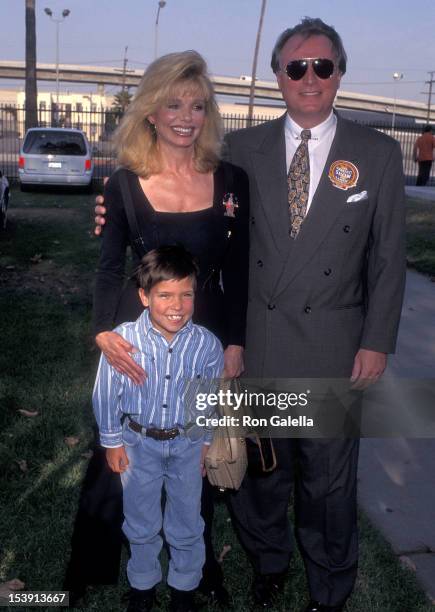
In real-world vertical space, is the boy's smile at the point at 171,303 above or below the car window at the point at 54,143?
above

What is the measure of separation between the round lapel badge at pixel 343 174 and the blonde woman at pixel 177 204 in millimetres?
364

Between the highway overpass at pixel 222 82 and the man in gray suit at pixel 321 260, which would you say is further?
the highway overpass at pixel 222 82

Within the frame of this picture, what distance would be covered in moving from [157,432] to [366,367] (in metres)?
0.89

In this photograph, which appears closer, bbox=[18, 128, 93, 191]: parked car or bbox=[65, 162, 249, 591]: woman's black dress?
bbox=[65, 162, 249, 591]: woman's black dress

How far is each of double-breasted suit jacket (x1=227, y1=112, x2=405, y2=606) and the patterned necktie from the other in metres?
0.04

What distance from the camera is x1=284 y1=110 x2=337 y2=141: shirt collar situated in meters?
2.90

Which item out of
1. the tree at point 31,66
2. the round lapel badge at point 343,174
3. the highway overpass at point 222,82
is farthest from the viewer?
the highway overpass at point 222,82

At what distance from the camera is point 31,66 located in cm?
2811

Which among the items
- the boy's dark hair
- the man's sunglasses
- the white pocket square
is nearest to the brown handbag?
the boy's dark hair

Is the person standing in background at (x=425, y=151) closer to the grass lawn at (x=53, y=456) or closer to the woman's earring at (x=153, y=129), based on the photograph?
the grass lawn at (x=53, y=456)

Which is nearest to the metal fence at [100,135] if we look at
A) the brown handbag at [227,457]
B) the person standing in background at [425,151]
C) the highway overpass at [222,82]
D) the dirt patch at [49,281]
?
the brown handbag at [227,457]

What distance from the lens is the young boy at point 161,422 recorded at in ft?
8.90

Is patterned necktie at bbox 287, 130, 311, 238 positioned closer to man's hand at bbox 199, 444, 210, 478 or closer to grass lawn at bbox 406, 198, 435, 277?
man's hand at bbox 199, 444, 210, 478

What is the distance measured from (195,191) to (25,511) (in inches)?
85.0
